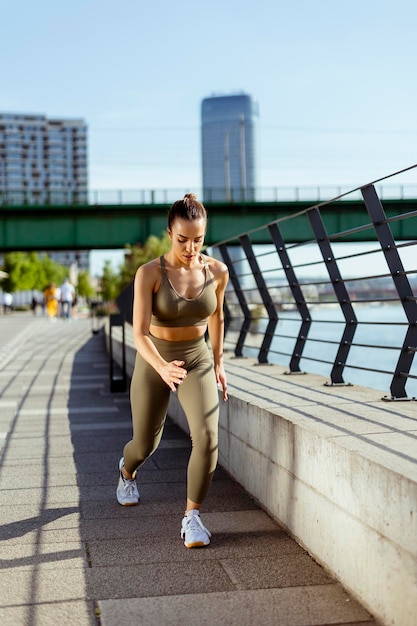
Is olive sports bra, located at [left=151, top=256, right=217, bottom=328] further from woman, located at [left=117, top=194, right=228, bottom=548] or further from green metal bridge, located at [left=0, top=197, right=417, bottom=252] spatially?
green metal bridge, located at [left=0, top=197, right=417, bottom=252]

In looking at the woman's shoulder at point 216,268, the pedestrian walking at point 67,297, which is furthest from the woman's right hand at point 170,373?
the pedestrian walking at point 67,297

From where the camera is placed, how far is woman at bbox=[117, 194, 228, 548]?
4.63 m

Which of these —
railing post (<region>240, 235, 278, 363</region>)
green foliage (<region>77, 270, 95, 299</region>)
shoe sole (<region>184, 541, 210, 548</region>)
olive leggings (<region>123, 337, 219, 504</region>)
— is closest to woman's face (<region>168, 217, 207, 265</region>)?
olive leggings (<region>123, 337, 219, 504</region>)

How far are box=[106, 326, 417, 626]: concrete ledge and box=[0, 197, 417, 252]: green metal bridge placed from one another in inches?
1500

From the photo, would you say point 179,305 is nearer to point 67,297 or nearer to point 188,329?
point 188,329

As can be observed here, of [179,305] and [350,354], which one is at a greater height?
[179,305]

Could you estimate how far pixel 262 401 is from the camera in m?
5.91

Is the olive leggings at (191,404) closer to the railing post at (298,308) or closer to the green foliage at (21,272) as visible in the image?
the railing post at (298,308)

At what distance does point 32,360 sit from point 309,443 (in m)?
15.7

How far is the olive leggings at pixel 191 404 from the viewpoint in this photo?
4.68m

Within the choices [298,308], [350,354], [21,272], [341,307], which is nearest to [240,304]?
[298,308]

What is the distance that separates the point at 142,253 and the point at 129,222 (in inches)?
307

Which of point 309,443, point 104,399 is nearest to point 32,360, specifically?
point 104,399

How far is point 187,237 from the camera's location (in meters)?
4.65
